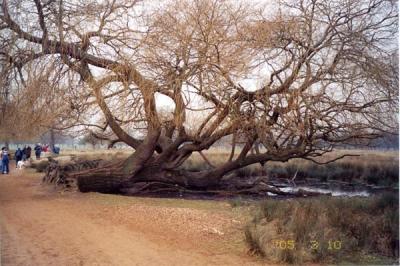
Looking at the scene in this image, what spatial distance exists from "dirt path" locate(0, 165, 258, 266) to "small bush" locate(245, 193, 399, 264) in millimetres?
422

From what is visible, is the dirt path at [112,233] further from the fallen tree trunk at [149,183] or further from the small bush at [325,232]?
the fallen tree trunk at [149,183]

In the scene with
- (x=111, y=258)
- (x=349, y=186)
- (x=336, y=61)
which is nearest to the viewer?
(x=111, y=258)

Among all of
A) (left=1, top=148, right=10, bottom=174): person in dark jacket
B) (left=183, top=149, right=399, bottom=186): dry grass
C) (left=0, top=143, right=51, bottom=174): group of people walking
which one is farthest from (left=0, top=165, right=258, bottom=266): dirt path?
(left=0, top=143, right=51, bottom=174): group of people walking

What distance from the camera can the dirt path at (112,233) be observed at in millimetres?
6605

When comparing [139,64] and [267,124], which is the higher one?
[139,64]

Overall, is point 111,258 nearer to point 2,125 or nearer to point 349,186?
point 2,125

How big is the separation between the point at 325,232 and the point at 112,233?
363cm

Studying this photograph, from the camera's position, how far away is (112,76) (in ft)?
38.8

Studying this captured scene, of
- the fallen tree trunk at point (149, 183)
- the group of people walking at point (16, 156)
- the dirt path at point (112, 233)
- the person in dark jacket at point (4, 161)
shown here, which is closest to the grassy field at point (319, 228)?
the dirt path at point (112, 233)

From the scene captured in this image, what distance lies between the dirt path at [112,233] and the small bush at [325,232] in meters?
0.42

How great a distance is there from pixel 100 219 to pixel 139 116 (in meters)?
3.75

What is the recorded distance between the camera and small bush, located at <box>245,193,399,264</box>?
671cm

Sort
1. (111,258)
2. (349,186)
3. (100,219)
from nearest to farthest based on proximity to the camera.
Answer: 1. (111,258)
2. (100,219)
3. (349,186)

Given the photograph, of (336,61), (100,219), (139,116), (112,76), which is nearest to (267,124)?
(336,61)
